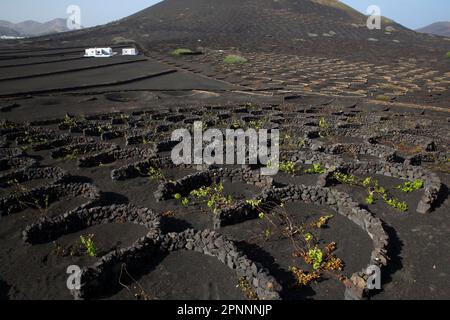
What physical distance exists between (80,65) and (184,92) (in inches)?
934

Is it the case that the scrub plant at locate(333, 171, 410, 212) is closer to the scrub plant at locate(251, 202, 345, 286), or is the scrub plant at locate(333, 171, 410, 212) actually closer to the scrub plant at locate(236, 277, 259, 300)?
the scrub plant at locate(251, 202, 345, 286)

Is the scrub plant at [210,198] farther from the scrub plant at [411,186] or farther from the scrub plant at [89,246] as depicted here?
the scrub plant at [411,186]

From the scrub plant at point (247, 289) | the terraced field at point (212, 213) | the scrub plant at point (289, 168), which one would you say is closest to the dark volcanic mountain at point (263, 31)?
the terraced field at point (212, 213)

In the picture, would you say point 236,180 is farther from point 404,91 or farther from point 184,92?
point 404,91

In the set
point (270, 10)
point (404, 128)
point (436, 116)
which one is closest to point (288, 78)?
point (436, 116)

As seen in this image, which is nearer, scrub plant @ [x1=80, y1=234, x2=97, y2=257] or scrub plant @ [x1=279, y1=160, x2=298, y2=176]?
scrub plant @ [x1=80, y1=234, x2=97, y2=257]

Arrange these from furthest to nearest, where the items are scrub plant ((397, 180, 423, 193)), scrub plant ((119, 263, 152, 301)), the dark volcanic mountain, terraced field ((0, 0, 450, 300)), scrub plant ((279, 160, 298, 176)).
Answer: the dark volcanic mountain < scrub plant ((279, 160, 298, 176)) < scrub plant ((397, 180, 423, 193)) < terraced field ((0, 0, 450, 300)) < scrub plant ((119, 263, 152, 301))

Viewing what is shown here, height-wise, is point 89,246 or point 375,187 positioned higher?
point 375,187

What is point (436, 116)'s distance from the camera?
32.9 meters

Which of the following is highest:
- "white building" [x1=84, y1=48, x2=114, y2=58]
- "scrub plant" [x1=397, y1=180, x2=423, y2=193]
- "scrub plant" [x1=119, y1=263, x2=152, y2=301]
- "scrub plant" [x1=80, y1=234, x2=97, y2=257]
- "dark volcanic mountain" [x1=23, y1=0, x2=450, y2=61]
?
"dark volcanic mountain" [x1=23, y1=0, x2=450, y2=61]

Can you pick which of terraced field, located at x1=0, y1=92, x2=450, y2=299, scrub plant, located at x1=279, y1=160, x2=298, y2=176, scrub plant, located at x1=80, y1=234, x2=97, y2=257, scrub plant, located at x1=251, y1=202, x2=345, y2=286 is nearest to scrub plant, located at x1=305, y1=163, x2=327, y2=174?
terraced field, located at x1=0, y1=92, x2=450, y2=299

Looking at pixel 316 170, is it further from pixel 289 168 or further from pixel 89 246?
pixel 89 246

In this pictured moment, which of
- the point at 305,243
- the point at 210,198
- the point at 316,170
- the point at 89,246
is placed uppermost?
the point at 316,170

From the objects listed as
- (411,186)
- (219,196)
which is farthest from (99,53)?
(411,186)
